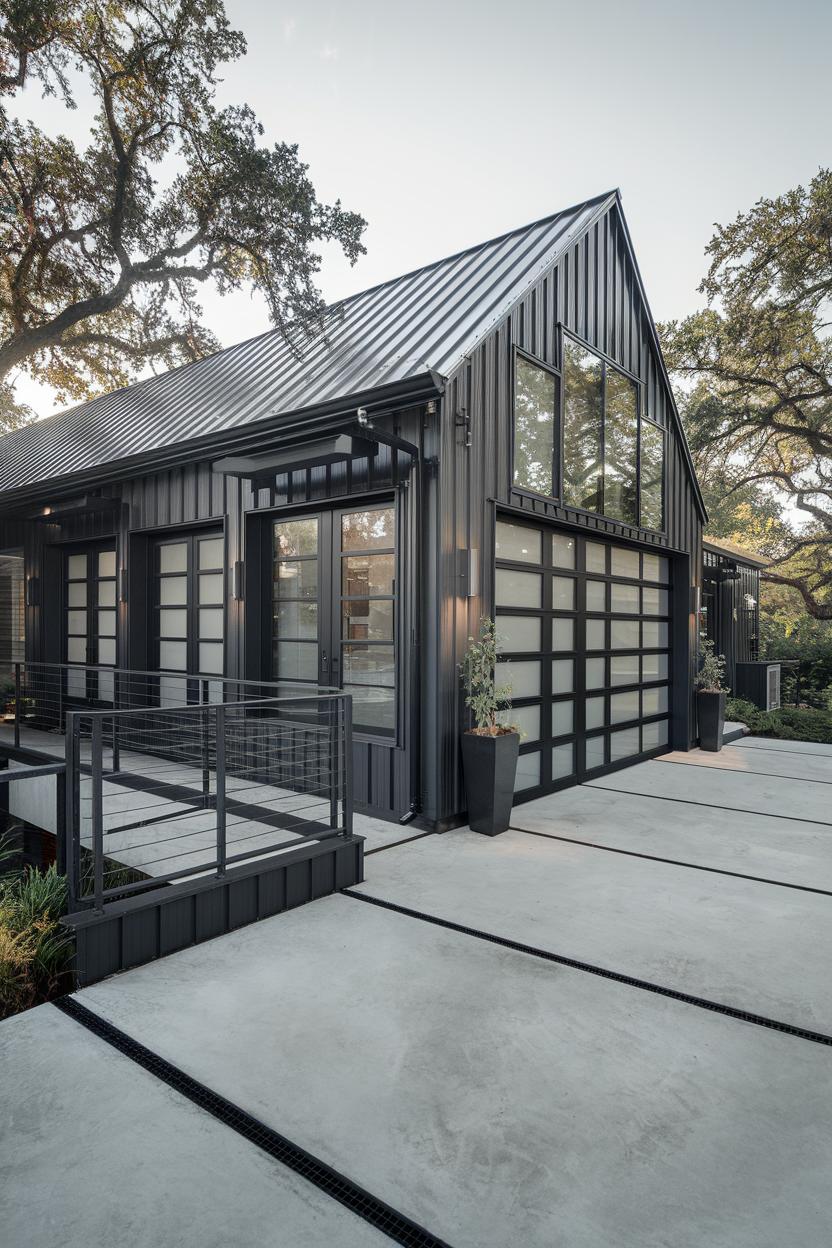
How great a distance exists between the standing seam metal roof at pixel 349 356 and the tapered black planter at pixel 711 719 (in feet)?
19.9

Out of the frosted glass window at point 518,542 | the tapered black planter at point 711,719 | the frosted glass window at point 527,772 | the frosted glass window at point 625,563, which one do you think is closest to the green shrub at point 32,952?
the frosted glass window at point 527,772

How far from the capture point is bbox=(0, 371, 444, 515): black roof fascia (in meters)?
4.89

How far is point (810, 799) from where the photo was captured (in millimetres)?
6523

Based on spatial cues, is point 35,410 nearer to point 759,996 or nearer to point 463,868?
point 463,868

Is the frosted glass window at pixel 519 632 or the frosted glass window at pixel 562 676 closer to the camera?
the frosted glass window at pixel 519 632

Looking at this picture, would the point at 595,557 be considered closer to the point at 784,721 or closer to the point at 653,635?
the point at 653,635

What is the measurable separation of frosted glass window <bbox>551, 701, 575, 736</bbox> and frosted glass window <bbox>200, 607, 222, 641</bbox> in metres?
3.61

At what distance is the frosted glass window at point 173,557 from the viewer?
776 centimetres

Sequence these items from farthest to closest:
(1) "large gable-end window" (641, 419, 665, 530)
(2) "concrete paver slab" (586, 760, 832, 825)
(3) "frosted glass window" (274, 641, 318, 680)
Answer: (1) "large gable-end window" (641, 419, 665, 530), (3) "frosted glass window" (274, 641, 318, 680), (2) "concrete paver slab" (586, 760, 832, 825)

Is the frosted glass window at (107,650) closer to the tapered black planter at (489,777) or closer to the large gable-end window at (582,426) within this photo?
the tapered black planter at (489,777)

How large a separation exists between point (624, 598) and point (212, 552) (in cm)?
491

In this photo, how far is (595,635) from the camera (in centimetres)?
755

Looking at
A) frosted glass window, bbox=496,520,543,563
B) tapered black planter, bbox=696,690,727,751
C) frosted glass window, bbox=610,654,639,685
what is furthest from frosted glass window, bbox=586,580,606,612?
tapered black planter, bbox=696,690,727,751

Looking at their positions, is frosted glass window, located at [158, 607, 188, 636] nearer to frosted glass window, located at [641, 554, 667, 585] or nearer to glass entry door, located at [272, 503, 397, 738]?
glass entry door, located at [272, 503, 397, 738]
